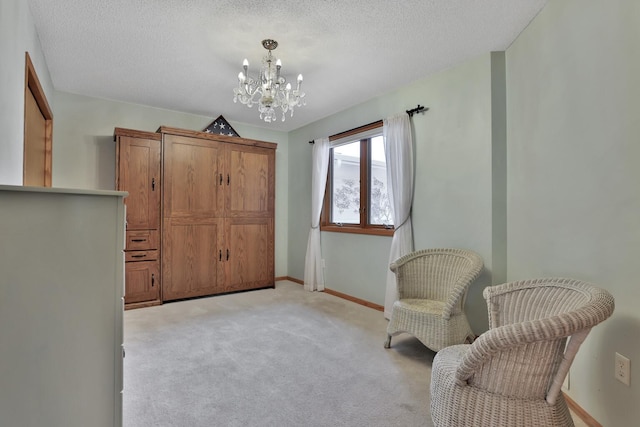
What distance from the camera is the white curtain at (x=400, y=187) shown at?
10.7 feet

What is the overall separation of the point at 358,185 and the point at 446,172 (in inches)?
50.8

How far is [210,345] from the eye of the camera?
261 cm

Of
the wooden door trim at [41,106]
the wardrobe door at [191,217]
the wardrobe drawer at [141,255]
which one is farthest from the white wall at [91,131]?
the wardrobe drawer at [141,255]

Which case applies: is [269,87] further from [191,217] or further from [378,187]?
[191,217]

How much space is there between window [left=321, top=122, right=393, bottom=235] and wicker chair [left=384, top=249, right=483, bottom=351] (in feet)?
2.54

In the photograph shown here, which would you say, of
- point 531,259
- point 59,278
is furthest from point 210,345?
point 531,259

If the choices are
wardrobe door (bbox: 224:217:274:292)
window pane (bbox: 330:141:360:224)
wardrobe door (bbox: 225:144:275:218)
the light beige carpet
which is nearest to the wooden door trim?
the light beige carpet

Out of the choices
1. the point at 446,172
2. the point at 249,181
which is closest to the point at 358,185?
the point at 446,172

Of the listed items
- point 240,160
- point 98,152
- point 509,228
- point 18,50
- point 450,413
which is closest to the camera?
point 450,413

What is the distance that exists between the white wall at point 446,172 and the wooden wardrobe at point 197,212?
1.28 meters

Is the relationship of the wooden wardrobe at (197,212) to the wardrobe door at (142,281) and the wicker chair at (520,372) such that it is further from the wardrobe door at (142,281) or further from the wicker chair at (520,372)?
the wicker chair at (520,372)

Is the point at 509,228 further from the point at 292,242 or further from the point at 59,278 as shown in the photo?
the point at 292,242

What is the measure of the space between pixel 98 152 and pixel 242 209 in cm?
177

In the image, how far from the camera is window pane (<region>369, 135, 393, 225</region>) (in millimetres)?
3726
